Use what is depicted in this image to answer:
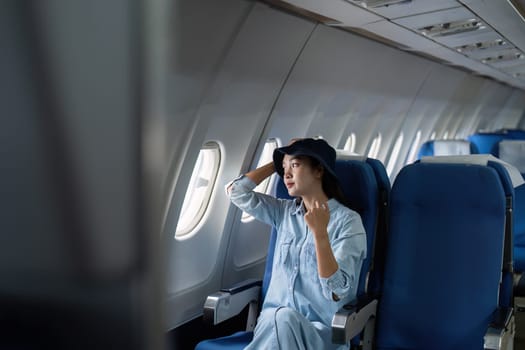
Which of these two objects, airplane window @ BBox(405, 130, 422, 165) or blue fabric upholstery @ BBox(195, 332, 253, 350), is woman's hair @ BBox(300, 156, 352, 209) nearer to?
blue fabric upholstery @ BBox(195, 332, 253, 350)

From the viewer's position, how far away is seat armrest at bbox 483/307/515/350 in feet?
7.65

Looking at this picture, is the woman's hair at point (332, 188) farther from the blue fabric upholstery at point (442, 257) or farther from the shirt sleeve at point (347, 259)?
the blue fabric upholstery at point (442, 257)

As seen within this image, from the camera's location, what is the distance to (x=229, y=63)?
3.04m

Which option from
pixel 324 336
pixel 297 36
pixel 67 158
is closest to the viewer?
pixel 67 158

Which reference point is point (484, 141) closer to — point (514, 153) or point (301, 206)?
point (514, 153)

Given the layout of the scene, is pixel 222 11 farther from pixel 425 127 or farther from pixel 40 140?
pixel 425 127

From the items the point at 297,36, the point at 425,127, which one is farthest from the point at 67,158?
the point at 425,127

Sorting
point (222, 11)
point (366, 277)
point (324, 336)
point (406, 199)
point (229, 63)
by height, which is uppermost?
point (222, 11)

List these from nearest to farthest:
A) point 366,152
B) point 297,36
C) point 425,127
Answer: point 297,36 < point 366,152 < point 425,127

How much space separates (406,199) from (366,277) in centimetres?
46

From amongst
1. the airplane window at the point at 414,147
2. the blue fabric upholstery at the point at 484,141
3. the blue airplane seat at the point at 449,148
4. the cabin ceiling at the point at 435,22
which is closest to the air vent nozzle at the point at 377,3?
the cabin ceiling at the point at 435,22

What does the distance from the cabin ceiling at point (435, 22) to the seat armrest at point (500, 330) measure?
5.90 feet

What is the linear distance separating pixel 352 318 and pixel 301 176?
28.8 inches

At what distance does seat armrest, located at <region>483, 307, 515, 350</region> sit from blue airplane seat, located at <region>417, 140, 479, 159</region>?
316 centimetres
